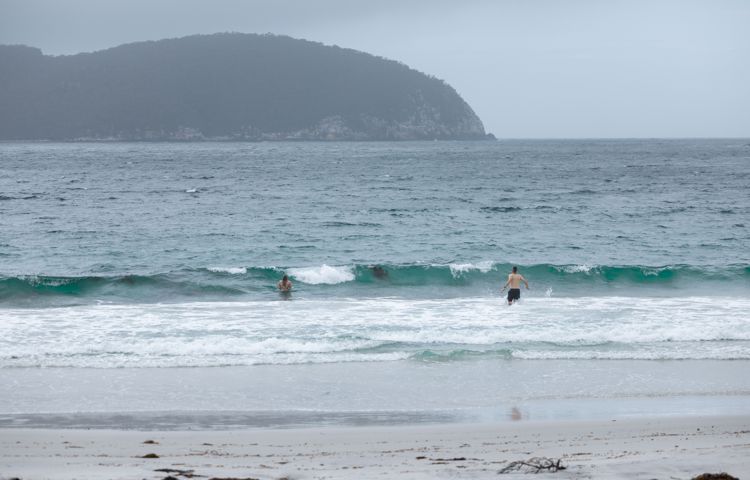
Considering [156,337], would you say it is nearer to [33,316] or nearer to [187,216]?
[33,316]

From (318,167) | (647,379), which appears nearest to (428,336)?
(647,379)

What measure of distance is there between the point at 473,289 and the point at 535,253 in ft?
21.0

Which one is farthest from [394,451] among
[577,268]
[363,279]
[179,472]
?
[577,268]

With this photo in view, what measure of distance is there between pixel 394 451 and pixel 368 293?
14940 millimetres

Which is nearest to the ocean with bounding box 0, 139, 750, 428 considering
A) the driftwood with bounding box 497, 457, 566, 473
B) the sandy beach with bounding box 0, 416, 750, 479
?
the sandy beach with bounding box 0, 416, 750, 479

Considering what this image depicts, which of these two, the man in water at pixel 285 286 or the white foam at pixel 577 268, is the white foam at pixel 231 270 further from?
the white foam at pixel 577 268

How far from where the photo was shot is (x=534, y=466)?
8672 mm

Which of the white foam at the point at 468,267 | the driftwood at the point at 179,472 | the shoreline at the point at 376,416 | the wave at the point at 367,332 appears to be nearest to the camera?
the driftwood at the point at 179,472

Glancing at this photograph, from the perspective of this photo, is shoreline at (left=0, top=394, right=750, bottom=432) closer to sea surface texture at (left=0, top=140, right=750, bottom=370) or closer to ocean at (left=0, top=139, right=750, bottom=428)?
ocean at (left=0, top=139, right=750, bottom=428)

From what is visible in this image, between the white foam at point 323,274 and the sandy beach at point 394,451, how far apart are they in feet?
49.7

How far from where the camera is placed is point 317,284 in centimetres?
2619

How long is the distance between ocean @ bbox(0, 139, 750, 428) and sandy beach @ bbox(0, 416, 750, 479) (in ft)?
5.84

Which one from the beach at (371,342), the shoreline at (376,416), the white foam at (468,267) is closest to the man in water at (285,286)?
the beach at (371,342)

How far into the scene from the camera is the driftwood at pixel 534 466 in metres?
8.62
